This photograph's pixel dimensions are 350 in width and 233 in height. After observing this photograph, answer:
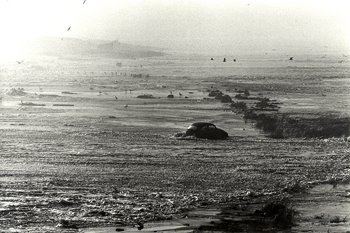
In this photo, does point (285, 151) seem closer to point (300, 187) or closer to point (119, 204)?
point (300, 187)

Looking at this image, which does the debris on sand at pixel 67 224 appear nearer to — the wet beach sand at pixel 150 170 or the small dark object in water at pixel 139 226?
the wet beach sand at pixel 150 170

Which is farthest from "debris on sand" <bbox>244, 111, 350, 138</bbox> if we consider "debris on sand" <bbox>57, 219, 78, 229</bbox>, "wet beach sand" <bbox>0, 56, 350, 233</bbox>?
"debris on sand" <bbox>57, 219, 78, 229</bbox>

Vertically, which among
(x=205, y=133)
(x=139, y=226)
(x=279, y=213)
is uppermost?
(x=205, y=133)

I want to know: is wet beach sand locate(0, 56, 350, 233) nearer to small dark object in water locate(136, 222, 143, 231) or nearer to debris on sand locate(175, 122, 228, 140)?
small dark object in water locate(136, 222, 143, 231)

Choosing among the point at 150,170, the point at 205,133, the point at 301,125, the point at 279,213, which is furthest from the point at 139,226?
the point at 301,125

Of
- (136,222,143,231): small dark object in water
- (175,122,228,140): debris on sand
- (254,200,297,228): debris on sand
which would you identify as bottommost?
(136,222,143,231): small dark object in water

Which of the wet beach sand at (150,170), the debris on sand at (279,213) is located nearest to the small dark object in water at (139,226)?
the wet beach sand at (150,170)

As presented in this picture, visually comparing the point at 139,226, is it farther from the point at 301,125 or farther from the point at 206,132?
the point at 301,125

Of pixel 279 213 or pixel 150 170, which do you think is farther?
Answer: pixel 150 170

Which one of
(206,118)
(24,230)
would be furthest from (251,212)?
(206,118)
